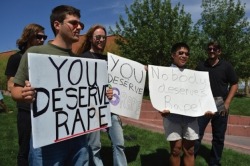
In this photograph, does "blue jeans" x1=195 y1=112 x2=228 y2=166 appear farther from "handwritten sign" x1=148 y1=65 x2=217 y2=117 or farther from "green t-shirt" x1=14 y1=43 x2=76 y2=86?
"green t-shirt" x1=14 y1=43 x2=76 y2=86

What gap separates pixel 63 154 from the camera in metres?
2.76

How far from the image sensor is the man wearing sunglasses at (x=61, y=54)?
2654mm

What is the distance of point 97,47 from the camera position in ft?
14.6

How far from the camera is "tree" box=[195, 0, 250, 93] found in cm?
2123

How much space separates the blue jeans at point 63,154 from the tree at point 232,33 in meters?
19.3

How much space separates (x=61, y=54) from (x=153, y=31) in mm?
16826

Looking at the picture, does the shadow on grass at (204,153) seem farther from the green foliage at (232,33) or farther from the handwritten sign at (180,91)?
the green foliage at (232,33)

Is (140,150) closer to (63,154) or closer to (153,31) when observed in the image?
(63,154)

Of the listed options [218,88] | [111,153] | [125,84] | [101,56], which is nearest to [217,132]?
[218,88]

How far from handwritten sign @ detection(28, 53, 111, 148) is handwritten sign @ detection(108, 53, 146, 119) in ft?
4.29

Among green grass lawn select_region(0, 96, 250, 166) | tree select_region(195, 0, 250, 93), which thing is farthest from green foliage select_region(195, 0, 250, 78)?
green grass lawn select_region(0, 96, 250, 166)

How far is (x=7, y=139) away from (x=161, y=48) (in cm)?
1361

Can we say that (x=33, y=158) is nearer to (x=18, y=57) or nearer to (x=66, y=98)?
(x=66, y=98)

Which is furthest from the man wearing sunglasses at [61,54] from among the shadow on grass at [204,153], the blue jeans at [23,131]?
the shadow on grass at [204,153]
